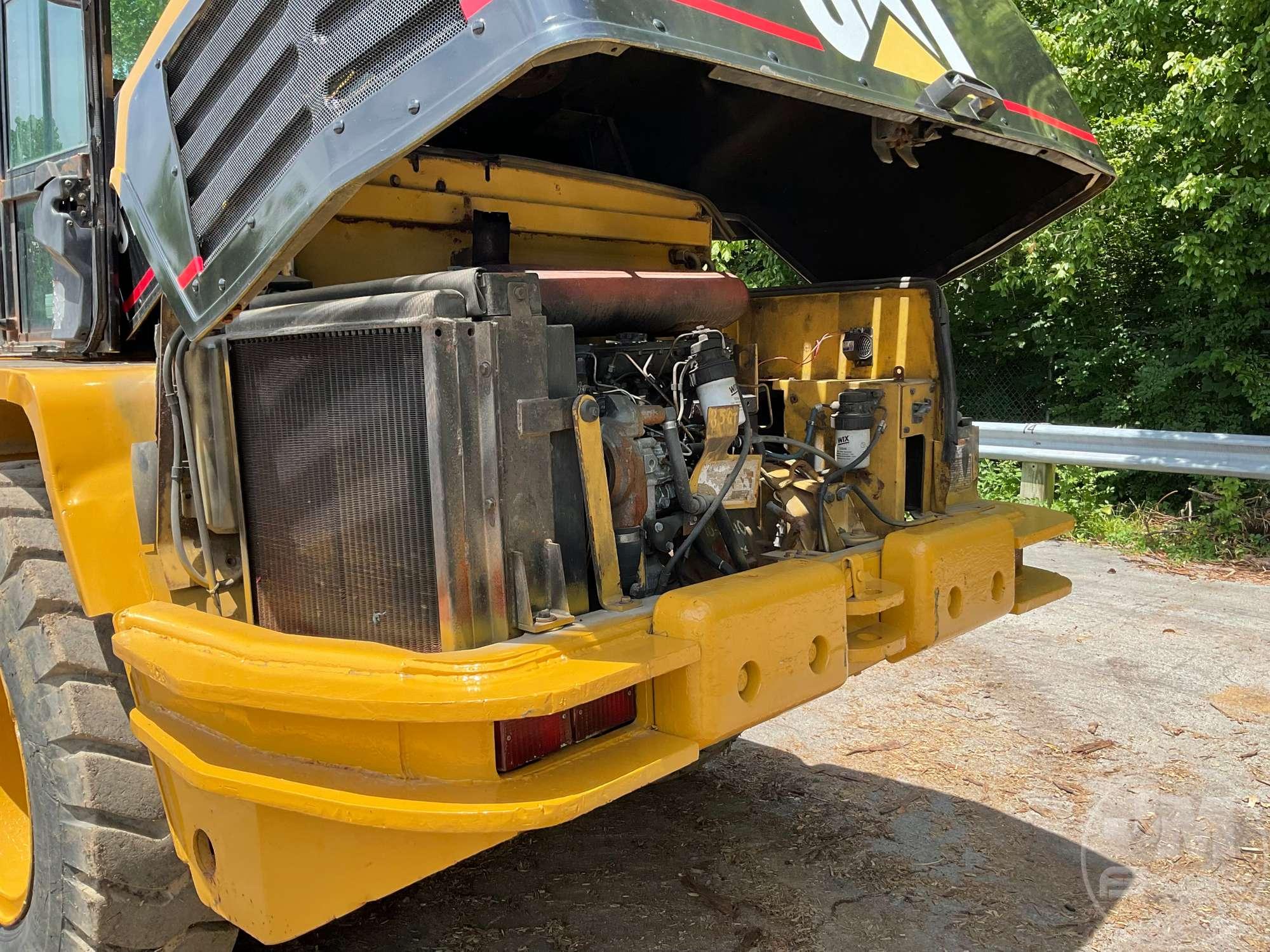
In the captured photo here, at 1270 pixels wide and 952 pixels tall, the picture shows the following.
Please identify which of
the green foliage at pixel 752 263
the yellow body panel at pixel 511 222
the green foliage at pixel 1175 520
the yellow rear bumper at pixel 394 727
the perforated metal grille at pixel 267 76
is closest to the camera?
the yellow rear bumper at pixel 394 727

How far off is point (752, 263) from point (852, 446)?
750 cm

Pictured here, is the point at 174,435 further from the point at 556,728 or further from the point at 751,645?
the point at 751,645

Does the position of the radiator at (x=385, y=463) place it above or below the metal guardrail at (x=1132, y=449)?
above

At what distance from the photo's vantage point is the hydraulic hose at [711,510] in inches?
100

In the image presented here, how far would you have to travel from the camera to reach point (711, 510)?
2.57m

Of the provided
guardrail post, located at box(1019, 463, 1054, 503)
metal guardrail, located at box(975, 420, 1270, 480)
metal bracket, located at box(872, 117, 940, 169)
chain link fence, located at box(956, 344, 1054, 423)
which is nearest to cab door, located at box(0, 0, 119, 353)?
metal bracket, located at box(872, 117, 940, 169)

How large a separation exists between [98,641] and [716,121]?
2578 millimetres

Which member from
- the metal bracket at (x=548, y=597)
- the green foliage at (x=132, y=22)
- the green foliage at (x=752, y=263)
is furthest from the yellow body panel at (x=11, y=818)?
the green foliage at (x=752, y=263)

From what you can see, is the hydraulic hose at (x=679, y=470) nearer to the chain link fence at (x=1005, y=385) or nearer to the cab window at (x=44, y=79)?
the cab window at (x=44, y=79)

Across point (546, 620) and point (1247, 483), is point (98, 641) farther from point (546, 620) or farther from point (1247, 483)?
point (1247, 483)

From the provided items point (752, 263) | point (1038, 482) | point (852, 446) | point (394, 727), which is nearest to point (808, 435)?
point (852, 446)

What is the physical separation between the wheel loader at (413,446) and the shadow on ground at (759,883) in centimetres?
73

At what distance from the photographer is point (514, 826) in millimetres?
1845

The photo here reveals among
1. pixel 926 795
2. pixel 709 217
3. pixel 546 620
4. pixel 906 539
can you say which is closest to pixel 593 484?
pixel 546 620
